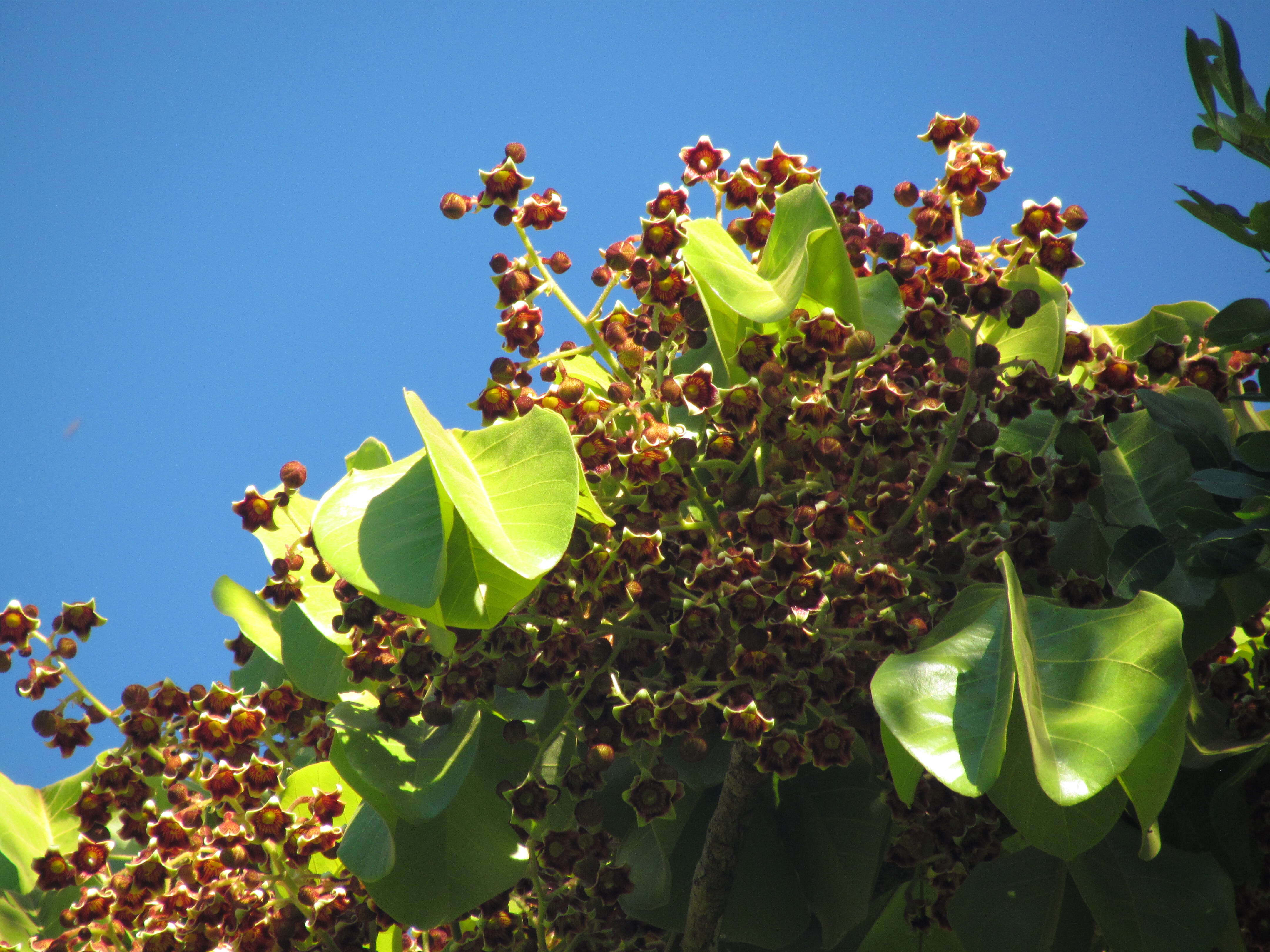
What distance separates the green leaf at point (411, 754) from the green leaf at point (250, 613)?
0.28 meters

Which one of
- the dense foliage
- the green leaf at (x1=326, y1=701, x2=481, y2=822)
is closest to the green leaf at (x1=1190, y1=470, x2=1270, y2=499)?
the dense foliage

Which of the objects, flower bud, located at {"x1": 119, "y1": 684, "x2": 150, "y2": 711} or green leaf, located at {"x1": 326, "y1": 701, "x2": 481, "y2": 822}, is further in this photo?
flower bud, located at {"x1": 119, "y1": 684, "x2": 150, "y2": 711}

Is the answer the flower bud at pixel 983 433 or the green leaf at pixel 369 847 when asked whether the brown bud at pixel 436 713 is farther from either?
the flower bud at pixel 983 433

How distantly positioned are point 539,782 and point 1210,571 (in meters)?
0.54

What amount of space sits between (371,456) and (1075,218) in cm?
64

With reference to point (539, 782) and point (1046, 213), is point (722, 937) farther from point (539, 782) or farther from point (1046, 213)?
point (1046, 213)

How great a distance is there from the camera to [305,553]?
980mm

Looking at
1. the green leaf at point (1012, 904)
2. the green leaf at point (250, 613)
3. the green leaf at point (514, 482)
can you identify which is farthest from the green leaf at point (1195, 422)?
the green leaf at point (250, 613)

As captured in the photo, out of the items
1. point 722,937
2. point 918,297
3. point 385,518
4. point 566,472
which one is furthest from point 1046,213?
point 722,937

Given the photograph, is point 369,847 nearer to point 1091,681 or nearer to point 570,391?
point 570,391

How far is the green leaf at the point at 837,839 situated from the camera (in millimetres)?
926

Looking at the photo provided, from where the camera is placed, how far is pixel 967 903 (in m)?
0.91

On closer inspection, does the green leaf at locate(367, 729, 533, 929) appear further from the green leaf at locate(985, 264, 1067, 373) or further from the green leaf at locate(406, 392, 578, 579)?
the green leaf at locate(985, 264, 1067, 373)

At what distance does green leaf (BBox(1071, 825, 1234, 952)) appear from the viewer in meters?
0.85
